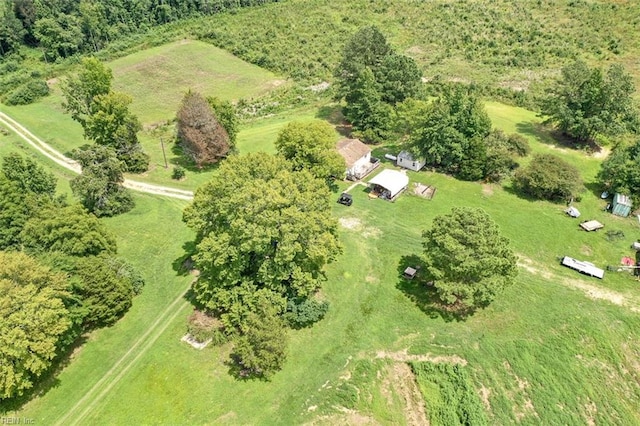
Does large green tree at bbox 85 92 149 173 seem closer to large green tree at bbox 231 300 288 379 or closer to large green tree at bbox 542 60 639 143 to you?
large green tree at bbox 231 300 288 379

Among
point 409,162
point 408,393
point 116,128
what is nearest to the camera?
point 408,393

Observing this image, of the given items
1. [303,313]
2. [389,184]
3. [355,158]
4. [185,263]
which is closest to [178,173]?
[185,263]

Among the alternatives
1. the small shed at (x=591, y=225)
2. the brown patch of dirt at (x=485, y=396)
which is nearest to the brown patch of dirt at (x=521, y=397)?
the brown patch of dirt at (x=485, y=396)

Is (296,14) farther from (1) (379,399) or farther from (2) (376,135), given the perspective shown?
(1) (379,399)

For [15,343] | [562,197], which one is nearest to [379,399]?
[15,343]

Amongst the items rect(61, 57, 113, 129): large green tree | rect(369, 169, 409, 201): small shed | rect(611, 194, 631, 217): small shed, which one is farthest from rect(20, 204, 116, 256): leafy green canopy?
rect(611, 194, 631, 217): small shed

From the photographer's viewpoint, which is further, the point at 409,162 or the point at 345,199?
the point at 409,162

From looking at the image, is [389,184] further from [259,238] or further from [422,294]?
[259,238]
